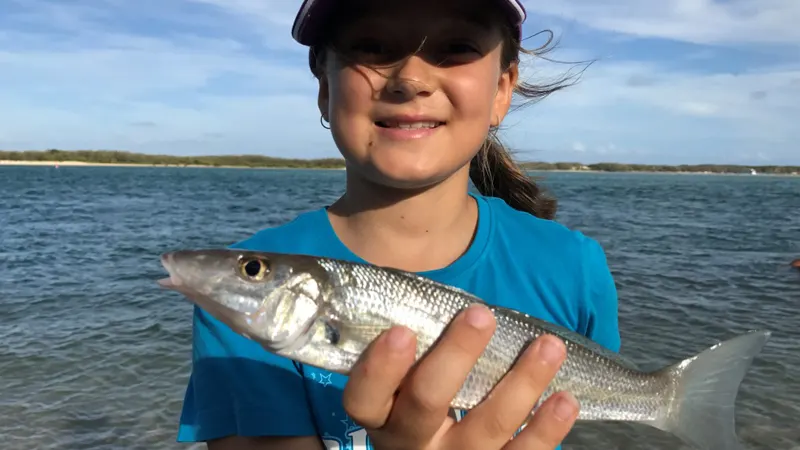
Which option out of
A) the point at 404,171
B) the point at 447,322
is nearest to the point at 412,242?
the point at 404,171

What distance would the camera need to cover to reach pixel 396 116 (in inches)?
107

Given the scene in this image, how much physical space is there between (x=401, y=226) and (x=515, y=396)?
1162 mm

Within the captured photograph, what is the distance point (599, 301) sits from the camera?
298 centimetres

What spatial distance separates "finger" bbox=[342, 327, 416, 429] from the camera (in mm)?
1959

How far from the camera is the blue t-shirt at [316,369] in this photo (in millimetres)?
2557

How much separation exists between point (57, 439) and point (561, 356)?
691 cm

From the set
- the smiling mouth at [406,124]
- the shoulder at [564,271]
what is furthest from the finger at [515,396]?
the smiling mouth at [406,124]

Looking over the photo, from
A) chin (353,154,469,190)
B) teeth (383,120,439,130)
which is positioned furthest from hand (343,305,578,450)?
teeth (383,120,439,130)

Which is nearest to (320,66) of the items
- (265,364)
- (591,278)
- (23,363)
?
(265,364)

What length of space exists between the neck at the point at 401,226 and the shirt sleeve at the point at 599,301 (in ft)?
2.02

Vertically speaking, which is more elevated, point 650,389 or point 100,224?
point 650,389

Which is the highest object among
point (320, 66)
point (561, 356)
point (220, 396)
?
point (320, 66)

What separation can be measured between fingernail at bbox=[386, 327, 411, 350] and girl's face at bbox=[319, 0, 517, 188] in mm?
1009

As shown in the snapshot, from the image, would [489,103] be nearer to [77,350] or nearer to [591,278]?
[591,278]
